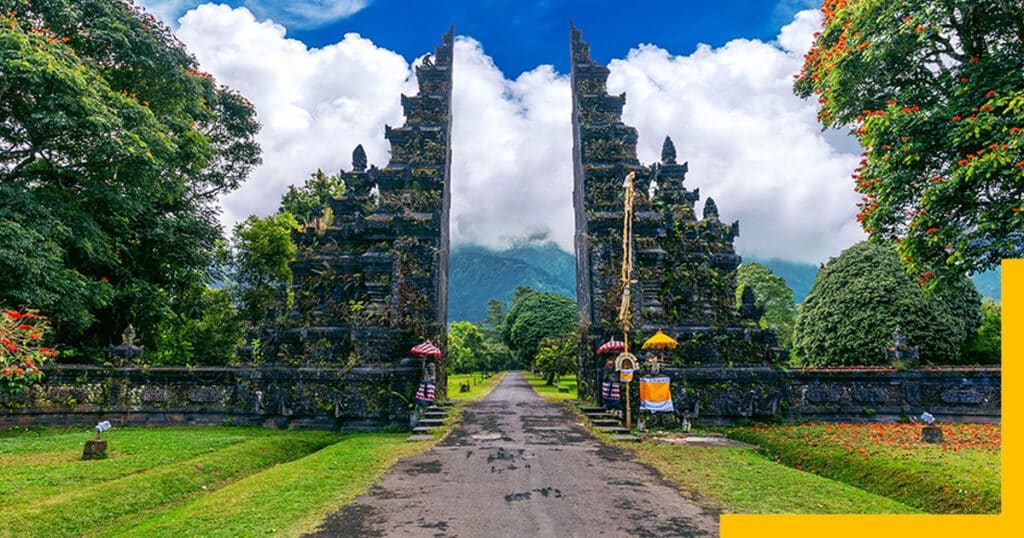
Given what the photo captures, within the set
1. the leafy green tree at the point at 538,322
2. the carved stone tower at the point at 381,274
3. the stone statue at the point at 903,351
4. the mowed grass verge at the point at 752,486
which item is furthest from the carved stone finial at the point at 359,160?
the leafy green tree at the point at 538,322

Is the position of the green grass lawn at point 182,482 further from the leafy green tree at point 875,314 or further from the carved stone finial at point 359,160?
the leafy green tree at point 875,314

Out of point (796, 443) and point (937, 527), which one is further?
point (796, 443)

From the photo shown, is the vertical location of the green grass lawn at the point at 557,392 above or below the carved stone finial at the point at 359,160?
below

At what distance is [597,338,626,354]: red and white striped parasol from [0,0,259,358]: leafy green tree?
51.3ft

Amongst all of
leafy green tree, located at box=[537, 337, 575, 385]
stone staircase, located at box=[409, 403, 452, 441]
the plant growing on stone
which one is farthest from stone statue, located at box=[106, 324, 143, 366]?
leafy green tree, located at box=[537, 337, 575, 385]

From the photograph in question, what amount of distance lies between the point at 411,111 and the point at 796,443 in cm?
2125

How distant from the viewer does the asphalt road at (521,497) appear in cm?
620

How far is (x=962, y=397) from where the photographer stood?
50.1 feet

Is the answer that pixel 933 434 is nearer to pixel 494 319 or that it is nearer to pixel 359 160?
pixel 359 160

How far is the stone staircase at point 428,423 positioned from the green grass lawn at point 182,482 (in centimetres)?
64

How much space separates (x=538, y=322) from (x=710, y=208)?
25.2 metres

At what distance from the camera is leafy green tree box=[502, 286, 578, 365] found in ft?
149

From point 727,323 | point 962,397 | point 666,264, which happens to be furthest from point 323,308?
point 962,397

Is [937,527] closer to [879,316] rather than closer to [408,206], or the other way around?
[408,206]
